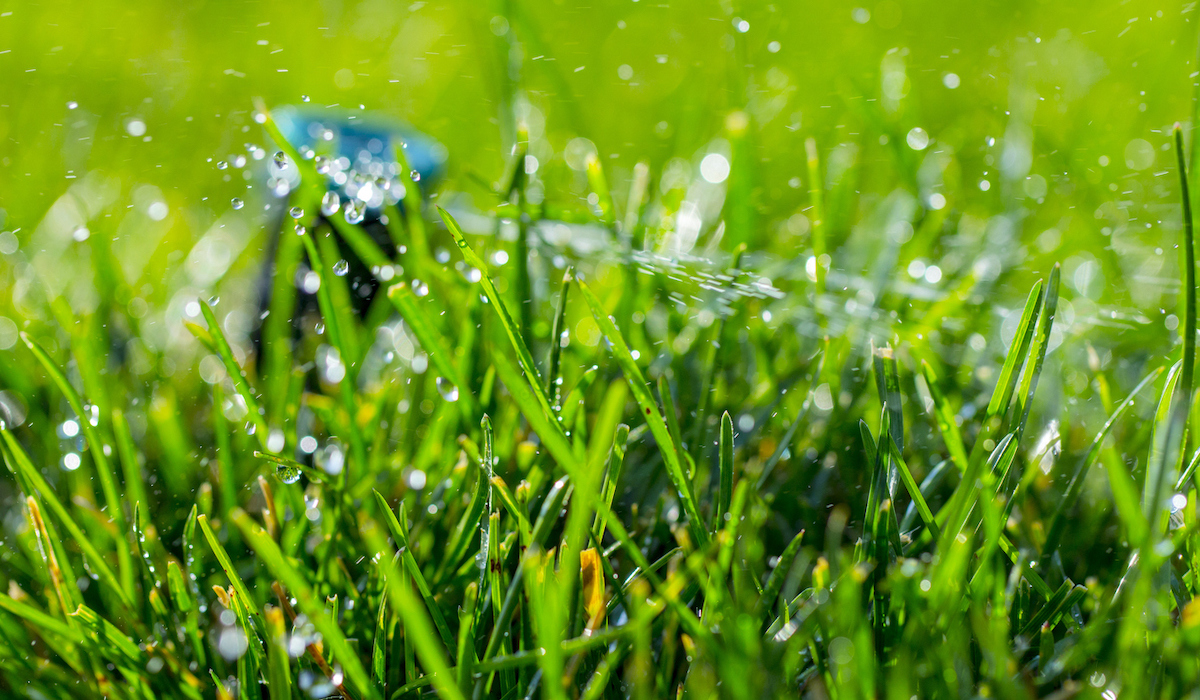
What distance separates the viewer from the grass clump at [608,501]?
0.33 meters

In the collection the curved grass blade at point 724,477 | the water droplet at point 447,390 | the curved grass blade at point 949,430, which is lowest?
the water droplet at point 447,390

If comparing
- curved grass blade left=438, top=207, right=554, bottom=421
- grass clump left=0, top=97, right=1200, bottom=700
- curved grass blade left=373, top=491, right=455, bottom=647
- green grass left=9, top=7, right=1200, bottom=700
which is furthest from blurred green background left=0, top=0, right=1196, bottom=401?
curved grass blade left=373, top=491, right=455, bottom=647

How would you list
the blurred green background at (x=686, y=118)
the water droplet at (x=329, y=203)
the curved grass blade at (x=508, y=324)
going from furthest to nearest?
the blurred green background at (x=686, y=118) < the water droplet at (x=329, y=203) < the curved grass blade at (x=508, y=324)

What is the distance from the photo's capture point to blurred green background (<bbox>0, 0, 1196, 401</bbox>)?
2.82 feet

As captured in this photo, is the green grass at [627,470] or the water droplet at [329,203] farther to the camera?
the water droplet at [329,203]

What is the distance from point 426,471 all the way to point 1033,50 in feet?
4.42

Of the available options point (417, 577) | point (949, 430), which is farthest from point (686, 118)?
point (417, 577)

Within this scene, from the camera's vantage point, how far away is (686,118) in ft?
3.67

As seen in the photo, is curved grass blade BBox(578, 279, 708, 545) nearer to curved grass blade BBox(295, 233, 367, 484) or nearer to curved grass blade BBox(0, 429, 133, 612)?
curved grass blade BBox(295, 233, 367, 484)

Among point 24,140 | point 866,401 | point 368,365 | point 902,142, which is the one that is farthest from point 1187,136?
point 24,140

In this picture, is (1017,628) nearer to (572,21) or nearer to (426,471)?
(426,471)

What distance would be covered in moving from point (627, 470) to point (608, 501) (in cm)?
13

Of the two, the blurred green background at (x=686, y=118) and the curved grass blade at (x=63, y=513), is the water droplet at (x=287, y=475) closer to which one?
the curved grass blade at (x=63, y=513)

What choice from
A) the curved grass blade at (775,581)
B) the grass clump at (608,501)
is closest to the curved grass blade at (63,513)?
the grass clump at (608,501)
